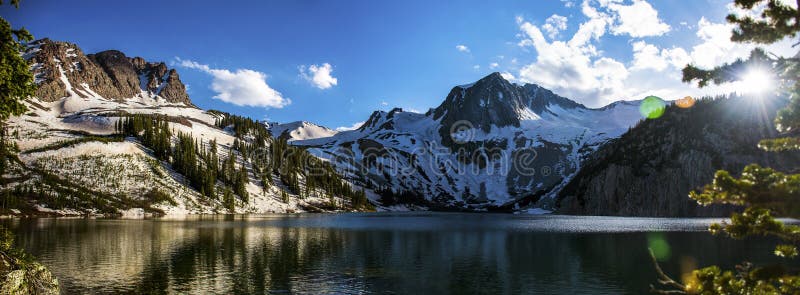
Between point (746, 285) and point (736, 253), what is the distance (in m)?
70.1

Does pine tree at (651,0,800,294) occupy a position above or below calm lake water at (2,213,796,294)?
above

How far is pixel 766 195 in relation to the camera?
13.5m

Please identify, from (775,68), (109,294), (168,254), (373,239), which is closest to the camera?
(775,68)

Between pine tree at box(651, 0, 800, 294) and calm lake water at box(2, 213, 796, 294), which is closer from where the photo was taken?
pine tree at box(651, 0, 800, 294)

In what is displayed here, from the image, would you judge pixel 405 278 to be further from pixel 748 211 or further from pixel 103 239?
pixel 103 239

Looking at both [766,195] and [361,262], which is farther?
[361,262]

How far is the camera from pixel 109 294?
41.5 m

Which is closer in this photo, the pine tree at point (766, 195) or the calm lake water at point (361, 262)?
the pine tree at point (766, 195)

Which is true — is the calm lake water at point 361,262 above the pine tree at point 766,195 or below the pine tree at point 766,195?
below

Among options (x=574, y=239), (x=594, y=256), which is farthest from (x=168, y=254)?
(x=574, y=239)

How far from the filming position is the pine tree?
13.4m

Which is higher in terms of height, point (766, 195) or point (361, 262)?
point (766, 195)

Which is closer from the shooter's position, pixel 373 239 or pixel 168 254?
pixel 168 254

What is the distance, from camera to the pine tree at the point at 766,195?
13422 millimetres
